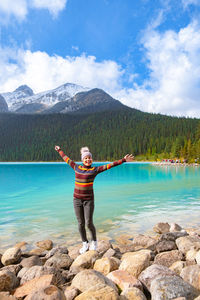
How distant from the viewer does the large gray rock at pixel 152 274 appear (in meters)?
4.52

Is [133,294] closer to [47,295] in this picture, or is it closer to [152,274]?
[152,274]

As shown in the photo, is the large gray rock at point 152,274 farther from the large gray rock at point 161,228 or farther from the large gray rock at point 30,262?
the large gray rock at point 161,228

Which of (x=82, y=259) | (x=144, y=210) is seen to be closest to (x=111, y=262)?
(x=82, y=259)

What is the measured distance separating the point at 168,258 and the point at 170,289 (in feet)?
6.70

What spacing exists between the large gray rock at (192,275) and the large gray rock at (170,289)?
0.28 m

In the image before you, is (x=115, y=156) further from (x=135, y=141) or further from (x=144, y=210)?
(x=144, y=210)

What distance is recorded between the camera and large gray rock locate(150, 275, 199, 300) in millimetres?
3868

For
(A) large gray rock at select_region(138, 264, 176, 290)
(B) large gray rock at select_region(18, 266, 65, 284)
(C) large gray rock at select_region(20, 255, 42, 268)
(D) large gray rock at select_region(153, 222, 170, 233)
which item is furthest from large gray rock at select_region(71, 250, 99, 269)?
(D) large gray rock at select_region(153, 222, 170, 233)

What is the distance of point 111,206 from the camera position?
56.7 ft

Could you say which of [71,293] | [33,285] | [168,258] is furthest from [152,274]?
[33,285]

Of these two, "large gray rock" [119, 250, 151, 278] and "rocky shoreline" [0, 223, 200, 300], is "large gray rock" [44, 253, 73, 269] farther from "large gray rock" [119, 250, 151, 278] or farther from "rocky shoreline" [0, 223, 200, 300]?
"large gray rock" [119, 250, 151, 278]

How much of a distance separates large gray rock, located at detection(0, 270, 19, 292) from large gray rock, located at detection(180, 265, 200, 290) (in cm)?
336

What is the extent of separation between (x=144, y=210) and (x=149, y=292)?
11329 millimetres

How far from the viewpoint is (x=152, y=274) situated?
461cm
